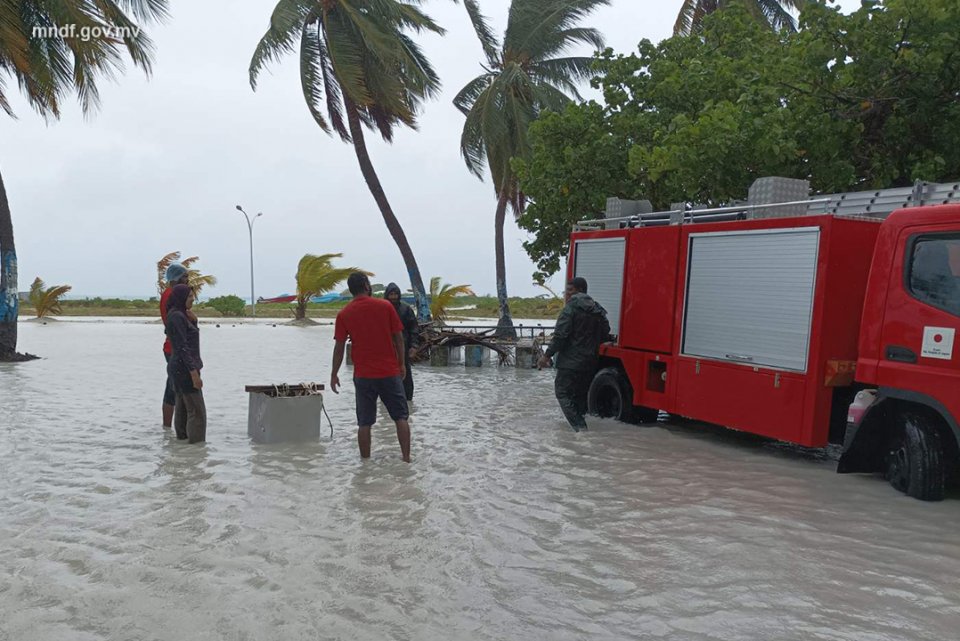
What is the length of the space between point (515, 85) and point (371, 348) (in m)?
20.2

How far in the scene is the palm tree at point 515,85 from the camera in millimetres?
24656

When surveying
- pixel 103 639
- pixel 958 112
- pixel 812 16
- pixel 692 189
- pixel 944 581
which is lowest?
pixel 103 639

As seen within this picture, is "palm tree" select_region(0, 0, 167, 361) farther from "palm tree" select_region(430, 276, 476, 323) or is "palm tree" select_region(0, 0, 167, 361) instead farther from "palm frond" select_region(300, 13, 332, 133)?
"palm tree" select_region(430, 276, 476, 323)

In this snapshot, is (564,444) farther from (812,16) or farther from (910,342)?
(812,16)

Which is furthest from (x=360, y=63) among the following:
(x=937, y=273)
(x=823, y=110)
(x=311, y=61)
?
(x=937, y=273)

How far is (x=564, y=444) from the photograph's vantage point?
29.3 ft

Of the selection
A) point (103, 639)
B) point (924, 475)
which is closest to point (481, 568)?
point (103, 639)

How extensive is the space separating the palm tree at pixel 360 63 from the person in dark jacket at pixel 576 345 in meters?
13.8

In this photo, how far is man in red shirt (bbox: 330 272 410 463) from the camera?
24.7 ft

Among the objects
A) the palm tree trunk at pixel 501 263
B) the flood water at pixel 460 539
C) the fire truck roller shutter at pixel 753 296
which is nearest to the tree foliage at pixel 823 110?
the fire truck roller shutter at pixel 753 296

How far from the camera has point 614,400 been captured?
10500 millimetres

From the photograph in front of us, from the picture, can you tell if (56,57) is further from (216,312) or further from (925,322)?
(216,312)

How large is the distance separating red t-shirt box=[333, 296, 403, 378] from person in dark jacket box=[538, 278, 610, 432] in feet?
8.19

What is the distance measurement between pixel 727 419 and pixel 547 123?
919 cm
